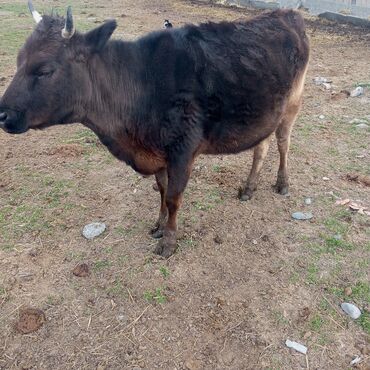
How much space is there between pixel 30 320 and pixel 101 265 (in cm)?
81

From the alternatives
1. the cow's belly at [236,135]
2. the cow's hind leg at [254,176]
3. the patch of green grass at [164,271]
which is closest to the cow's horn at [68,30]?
the cow's belly at [236,135]

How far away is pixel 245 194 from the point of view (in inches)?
195

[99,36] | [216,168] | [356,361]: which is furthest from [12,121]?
[356,361]

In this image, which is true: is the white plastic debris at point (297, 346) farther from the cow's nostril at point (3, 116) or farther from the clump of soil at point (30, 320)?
the cow's nostril at point (3, 116)

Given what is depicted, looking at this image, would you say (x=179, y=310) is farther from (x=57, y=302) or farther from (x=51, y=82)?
(x=51, y=82)

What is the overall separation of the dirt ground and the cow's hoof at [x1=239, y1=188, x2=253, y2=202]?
0.07 meters

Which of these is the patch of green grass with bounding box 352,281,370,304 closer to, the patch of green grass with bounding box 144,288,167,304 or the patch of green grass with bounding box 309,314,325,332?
the patch of green grass with bounding box 309,314,325,332

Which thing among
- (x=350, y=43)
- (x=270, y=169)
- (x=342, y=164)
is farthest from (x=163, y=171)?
(x=350, y=43)

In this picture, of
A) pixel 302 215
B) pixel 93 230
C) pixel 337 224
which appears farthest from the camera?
pixel 302 215

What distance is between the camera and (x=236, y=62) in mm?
3877

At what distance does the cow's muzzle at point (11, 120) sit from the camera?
3264 mm

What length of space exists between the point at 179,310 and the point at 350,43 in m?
9.48

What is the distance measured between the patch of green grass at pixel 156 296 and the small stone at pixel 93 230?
96 cm

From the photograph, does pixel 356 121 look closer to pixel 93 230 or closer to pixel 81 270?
Result: pixel 93 230
